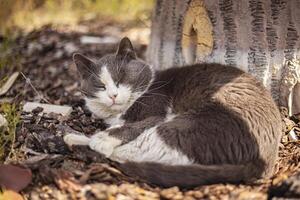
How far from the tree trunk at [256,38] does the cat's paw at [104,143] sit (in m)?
1.25

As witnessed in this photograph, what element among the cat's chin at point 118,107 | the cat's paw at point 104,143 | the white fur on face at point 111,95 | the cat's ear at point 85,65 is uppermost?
the cat's ear at point 85,65

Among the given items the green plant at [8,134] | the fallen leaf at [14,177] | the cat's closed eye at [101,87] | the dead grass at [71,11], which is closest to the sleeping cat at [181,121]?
the cat's closed eye at [101,87]

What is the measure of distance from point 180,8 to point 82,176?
79.4 inches

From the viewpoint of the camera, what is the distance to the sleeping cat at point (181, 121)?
11.0 ft

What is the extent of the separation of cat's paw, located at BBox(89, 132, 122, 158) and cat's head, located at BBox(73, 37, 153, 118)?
361mm

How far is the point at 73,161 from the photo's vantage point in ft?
11.9

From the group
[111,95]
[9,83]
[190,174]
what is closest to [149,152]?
[190,174]

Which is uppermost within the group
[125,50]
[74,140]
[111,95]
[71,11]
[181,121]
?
[71,11]

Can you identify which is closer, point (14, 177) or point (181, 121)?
point (14, 177)

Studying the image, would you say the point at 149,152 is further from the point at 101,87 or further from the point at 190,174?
the point at 101,87

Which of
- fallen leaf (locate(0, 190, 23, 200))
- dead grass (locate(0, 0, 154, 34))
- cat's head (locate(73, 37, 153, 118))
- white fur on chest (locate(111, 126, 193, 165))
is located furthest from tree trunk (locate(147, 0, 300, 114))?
dead grass (locate(0, 0, 154, 34))

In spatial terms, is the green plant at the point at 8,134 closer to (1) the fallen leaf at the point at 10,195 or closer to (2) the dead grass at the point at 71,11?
(1) the fallen leaf at the point at 10,195

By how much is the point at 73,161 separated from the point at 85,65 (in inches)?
34.8

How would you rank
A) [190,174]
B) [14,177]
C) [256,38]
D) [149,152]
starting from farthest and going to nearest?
[256,38] → [149,152] → [14,177] → [190,174]
